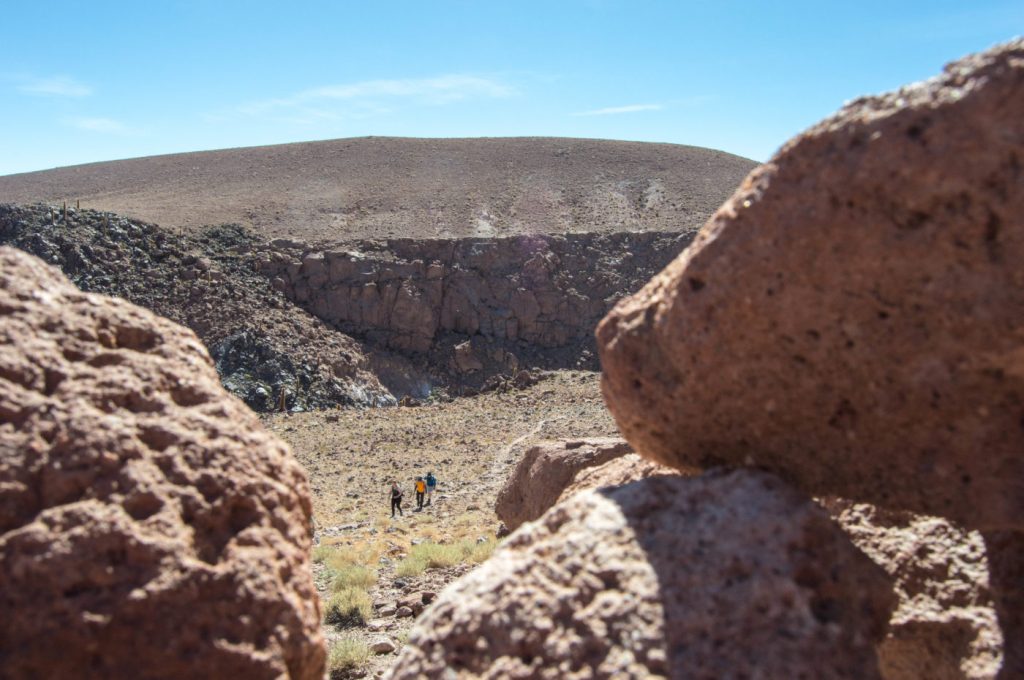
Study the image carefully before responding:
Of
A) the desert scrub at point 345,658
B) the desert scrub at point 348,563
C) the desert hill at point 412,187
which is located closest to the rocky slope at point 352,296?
the desert hill at point 412,187

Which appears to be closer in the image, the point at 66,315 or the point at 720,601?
the point at 720,601

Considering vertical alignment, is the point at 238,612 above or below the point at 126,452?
below

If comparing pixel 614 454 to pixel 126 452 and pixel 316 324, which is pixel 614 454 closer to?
pixel 126 452

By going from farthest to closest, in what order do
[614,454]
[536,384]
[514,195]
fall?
[514,195] < [536,384] < [614,454]

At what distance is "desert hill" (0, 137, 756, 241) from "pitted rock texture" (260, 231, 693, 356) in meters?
2.25

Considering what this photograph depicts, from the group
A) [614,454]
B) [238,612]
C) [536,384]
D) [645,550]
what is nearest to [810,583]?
[645,550]

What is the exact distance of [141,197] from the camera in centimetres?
5244

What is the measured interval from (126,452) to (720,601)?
205 centimetres

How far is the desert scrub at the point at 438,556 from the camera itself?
10312 millimetres

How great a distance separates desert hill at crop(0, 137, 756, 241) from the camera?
4488 cm

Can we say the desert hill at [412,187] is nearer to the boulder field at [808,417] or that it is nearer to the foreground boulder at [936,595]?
the foreground boulder at [936,595]

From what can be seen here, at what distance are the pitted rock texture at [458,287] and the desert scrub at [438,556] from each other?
84.3 feet

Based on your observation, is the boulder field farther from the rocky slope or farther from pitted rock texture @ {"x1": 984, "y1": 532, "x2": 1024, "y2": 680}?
the rocky slope

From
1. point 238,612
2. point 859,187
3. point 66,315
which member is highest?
point 859,187
